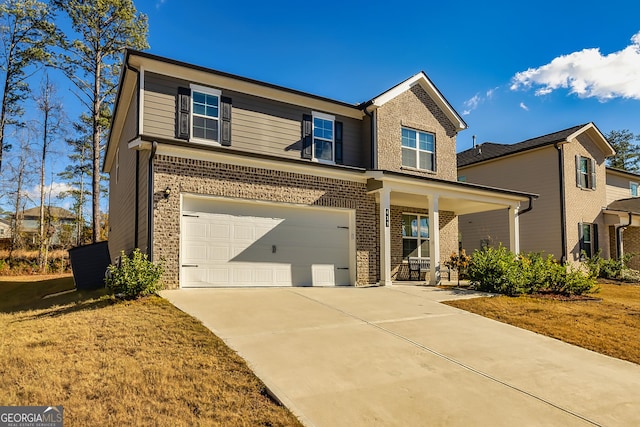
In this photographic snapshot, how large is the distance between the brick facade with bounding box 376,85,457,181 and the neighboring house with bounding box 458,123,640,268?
587cm

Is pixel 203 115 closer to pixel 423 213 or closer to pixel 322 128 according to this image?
pixel 322 128

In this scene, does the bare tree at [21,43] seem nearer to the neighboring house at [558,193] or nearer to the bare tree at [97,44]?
the bare tree at [97,44]

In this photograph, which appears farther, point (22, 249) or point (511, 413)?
point (22, 249)

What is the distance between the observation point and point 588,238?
20531 millimetres

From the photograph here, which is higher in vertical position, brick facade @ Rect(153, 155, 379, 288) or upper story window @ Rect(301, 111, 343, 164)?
upper story window @ Rect(301, 111, 343, 164)

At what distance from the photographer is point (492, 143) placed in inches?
974

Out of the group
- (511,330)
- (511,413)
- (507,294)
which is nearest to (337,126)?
(507,294)

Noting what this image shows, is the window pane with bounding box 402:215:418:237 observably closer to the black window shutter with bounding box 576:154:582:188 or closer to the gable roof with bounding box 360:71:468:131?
the gable roof with bounding box 360:71:468:131

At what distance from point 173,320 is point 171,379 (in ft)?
7.72

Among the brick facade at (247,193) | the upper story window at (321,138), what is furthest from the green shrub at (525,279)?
the upper story window at (321,138)

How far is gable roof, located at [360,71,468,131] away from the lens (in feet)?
47.3

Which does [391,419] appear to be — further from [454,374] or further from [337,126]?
[337,126]

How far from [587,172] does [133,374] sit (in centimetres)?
2261

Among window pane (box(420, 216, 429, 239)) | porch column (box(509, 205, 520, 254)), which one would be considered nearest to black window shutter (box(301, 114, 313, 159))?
window pane (box(420, 216, 429, 239))
